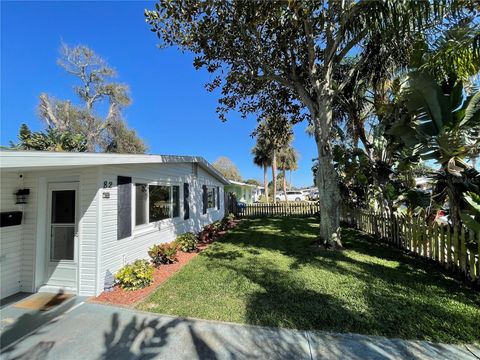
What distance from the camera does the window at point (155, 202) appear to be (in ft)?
23.3

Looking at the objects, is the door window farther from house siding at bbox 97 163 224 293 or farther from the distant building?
the distant building

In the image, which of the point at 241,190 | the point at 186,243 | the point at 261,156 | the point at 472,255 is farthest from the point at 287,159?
the point at 472,255

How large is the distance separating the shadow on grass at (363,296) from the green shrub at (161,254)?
3.98 ft

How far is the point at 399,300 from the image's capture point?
456cm

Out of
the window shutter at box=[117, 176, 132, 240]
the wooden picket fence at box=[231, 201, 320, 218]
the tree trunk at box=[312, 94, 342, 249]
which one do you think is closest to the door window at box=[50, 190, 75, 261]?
the window shutter at box=[117, 176, 132, 240]

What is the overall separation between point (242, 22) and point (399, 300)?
27.1 feet

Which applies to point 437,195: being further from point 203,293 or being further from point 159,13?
point 159,13

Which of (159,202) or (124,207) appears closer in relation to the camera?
A: (124,207)

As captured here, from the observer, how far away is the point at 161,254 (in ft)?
23.9

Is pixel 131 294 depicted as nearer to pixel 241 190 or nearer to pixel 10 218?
pixel 10 218

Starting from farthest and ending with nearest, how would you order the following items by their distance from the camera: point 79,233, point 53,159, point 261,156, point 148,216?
point 261,156, point 148,216, point 79,233, point 53,159

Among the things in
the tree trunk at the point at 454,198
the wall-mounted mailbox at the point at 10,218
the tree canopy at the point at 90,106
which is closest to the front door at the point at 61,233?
the wall-mounted mailbox at the point at 10,218

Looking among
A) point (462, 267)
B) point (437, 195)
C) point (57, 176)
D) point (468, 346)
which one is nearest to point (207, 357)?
point (468, 346)

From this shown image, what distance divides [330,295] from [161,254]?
4.58m
